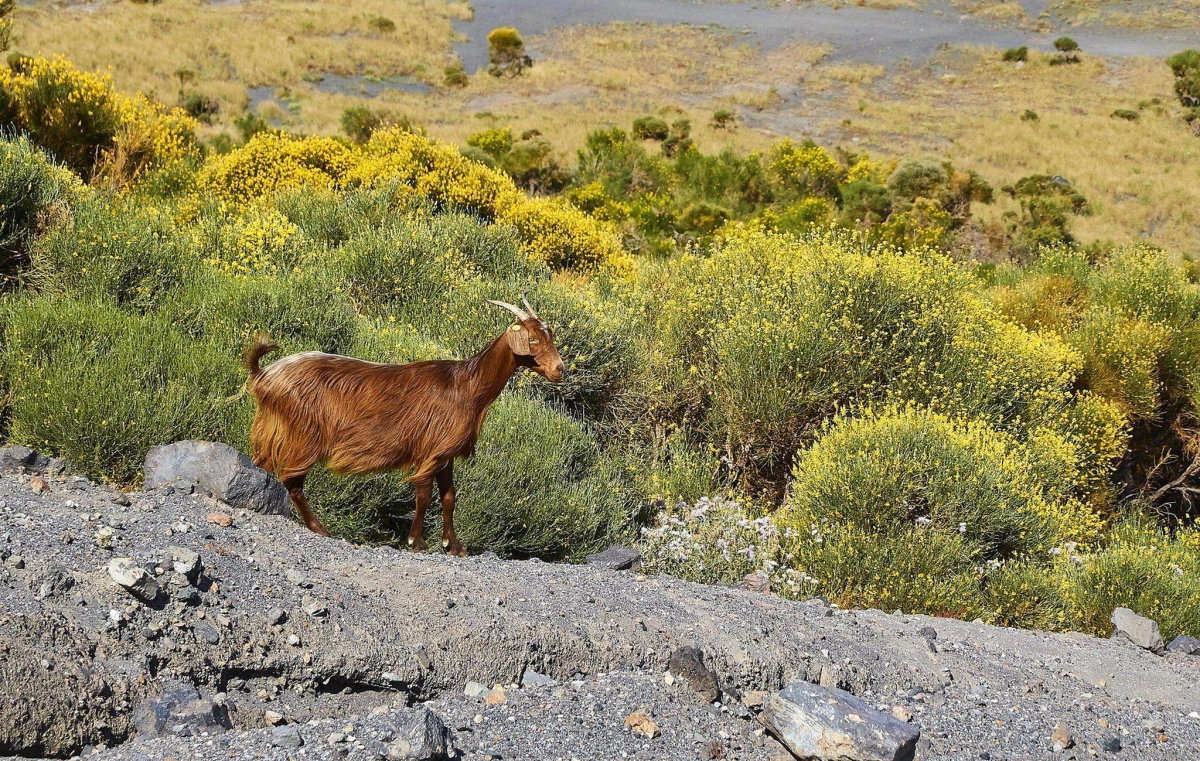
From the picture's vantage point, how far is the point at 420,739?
348cm

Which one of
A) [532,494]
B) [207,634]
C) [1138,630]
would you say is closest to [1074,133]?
[1138,630]

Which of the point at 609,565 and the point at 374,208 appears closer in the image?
the point at 609,565

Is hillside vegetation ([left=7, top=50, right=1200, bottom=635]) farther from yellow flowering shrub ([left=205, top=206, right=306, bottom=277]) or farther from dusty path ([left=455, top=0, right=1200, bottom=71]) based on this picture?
dusty path ([left=455, top=0, right=1200, bottom=71])

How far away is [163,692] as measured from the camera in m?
3.73

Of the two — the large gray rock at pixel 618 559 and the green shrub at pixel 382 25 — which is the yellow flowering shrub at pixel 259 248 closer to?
the large gray rock at pixel 618 559

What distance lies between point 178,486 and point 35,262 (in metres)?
5.13

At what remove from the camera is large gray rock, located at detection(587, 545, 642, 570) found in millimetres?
6750

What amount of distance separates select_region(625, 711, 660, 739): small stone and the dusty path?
173 ft

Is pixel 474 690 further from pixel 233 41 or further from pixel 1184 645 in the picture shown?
pixel 233 41

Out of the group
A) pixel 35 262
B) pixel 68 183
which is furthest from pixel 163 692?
pixel 68 183

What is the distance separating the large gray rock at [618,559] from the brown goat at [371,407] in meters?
1.86

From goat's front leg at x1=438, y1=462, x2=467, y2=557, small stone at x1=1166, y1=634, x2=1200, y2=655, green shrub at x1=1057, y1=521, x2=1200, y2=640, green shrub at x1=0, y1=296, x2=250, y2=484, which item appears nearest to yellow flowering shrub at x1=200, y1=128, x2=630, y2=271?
green shrub at x1=0, y1=296, x2=250, y2=484

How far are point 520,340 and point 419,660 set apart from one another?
1585 mm

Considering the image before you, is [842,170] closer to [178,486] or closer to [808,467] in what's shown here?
[808,467]
